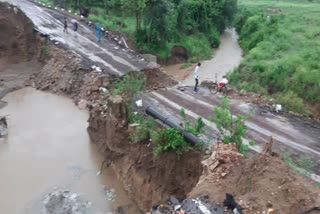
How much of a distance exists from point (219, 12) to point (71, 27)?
19301 millimetres

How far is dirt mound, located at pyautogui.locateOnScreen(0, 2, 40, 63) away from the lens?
36.7 m

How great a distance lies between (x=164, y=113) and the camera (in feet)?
73.1

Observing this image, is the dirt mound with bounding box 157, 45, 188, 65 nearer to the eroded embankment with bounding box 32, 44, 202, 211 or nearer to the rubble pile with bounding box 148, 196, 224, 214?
the eroded embankment with bounding box 32, 44, 202, 211

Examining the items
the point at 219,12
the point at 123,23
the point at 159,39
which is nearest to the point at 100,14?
the point at 123,23

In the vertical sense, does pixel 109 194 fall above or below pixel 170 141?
below

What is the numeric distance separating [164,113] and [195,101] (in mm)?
2697

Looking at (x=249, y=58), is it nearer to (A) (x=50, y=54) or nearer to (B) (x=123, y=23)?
(B) (x=123, y=23)

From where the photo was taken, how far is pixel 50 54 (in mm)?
35156

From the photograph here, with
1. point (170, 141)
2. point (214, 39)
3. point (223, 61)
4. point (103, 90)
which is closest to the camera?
point (170, 141)

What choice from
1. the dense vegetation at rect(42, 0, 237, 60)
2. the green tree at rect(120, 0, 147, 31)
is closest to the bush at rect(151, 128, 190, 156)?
the green tree at rect(120, 0, 147, 31)

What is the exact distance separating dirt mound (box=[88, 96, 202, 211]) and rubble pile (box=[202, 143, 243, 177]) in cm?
278

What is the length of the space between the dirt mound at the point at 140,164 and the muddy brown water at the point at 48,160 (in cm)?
73

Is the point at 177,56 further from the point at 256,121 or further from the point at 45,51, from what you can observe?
the point at 256,121

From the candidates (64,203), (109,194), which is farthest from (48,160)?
(109,194)
